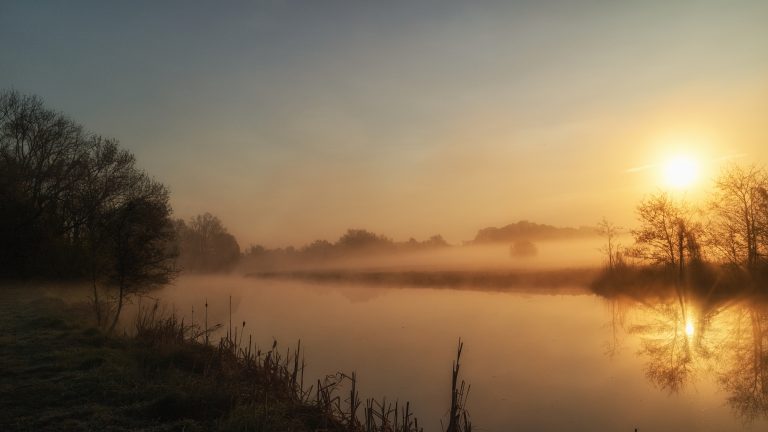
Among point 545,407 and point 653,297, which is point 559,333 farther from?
point 653,297

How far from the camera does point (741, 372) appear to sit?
492 inches

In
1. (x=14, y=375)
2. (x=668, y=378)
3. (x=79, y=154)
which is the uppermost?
(x=79, y=154)

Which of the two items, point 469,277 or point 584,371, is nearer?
point 584,371

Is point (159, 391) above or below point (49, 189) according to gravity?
below

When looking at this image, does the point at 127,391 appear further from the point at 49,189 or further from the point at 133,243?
the point at 49,189

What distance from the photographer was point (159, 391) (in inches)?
321

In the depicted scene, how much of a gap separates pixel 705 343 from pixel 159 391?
54.6 feet

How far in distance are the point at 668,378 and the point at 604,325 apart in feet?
26.4

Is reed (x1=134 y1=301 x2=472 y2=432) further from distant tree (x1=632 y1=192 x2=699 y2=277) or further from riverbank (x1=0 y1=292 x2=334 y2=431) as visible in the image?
distant tree (x1=632 y1=192 x2=699 y2=277)

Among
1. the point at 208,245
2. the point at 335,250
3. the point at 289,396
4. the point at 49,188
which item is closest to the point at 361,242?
the point at 335,250

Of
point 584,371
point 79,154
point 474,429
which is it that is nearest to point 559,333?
point 584,371

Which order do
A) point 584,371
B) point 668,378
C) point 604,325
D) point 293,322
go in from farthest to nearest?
1. point 293,322
2. point 604,325
3. point 584,371
4. point 668,378

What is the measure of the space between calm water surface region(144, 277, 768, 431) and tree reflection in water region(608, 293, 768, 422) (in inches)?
1.7

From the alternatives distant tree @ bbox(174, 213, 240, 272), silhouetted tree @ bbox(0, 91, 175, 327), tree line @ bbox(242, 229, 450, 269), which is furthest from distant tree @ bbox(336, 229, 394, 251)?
silhouetted tree @ bbox(0, 91, 175, 327)
